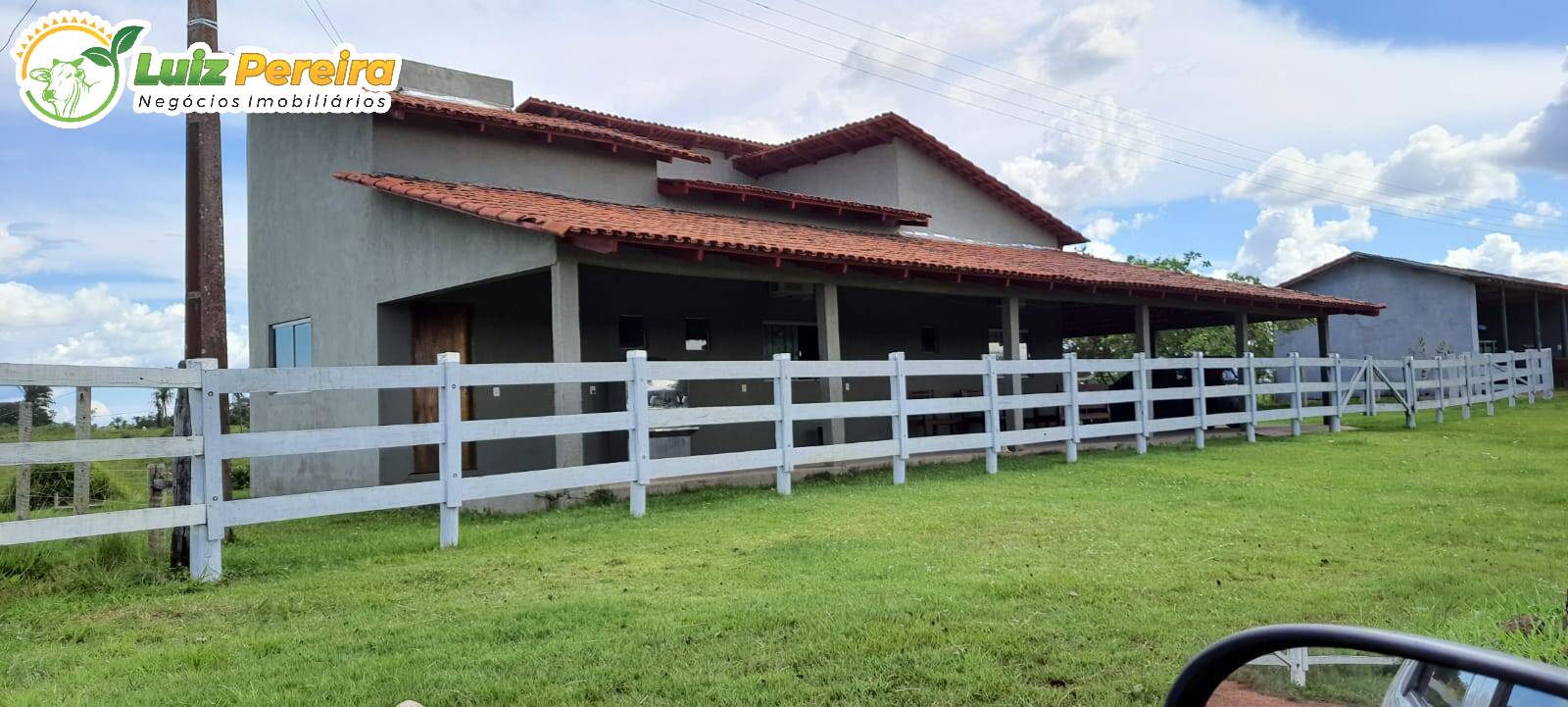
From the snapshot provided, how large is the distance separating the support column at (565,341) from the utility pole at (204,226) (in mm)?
2983

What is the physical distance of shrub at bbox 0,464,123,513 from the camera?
7742 mm

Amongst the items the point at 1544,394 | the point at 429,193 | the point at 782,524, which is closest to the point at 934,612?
the point at 782,524

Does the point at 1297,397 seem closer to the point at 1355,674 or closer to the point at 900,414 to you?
the point at 900,414

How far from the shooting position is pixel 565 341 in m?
10.8

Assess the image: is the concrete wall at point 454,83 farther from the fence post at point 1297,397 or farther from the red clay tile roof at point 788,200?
the fence post at point 1297,397

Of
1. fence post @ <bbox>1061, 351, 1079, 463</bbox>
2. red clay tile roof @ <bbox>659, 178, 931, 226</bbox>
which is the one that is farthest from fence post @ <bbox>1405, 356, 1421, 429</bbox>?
fence post @ <bbox>1061, 351, 1079, 463</bbox>

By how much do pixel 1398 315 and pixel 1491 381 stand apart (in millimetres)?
10655

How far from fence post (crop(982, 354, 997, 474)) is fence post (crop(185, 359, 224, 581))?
25.6ft

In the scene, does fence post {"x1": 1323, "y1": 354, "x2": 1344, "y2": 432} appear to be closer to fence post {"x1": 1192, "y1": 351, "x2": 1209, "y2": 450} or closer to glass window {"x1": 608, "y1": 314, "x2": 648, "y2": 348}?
fence post {"x1": 1192, "y1": 351, "x2": 1209, "y2": 450}

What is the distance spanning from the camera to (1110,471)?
11.6 metres

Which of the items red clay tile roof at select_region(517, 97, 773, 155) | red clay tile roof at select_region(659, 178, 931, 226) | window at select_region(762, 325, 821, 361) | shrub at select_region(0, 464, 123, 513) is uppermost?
red clay tile roof at select_region(517, 97, 773, 155)

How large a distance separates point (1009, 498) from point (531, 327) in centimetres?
784

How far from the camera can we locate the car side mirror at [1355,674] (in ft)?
3.93

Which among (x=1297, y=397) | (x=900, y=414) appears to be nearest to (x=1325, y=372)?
(x=1297, y=397)
